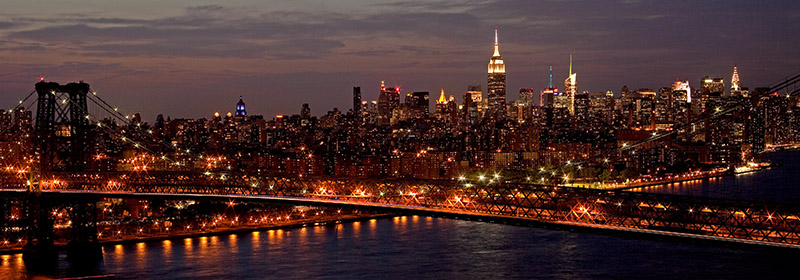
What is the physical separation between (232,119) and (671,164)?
2356 inches

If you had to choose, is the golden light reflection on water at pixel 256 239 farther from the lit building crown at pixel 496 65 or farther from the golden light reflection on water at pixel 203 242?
the lit building crown at pixel 496 65

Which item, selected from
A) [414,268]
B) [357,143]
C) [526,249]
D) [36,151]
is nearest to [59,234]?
[36,151]

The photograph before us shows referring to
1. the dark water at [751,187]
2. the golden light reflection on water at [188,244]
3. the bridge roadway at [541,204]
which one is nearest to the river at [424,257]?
the golden light reflection on water at [188,244]

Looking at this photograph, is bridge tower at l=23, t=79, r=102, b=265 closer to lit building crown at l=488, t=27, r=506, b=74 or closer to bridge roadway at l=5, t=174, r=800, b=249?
bridge roadway at l=5, t=174, r=800, b=249

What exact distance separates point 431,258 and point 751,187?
4266 cm

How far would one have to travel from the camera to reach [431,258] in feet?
110

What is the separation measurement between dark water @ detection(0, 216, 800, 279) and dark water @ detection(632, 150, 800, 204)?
23739 mm

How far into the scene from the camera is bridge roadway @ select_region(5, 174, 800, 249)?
21.9m

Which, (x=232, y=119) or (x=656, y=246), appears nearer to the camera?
(x=656, y=246)

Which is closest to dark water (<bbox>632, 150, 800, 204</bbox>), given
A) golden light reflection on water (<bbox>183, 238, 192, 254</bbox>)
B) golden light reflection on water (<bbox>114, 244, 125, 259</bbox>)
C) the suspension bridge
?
the suspension bridge

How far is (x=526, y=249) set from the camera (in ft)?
115

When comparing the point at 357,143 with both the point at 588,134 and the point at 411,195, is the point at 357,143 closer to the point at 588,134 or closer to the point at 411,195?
the point at 588,134

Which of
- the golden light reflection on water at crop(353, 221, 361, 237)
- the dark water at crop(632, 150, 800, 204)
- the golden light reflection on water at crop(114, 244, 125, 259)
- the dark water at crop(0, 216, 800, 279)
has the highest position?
the dark water at crop(632, 150, 800, 204)

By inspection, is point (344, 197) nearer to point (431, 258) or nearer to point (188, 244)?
point (431, 258)
